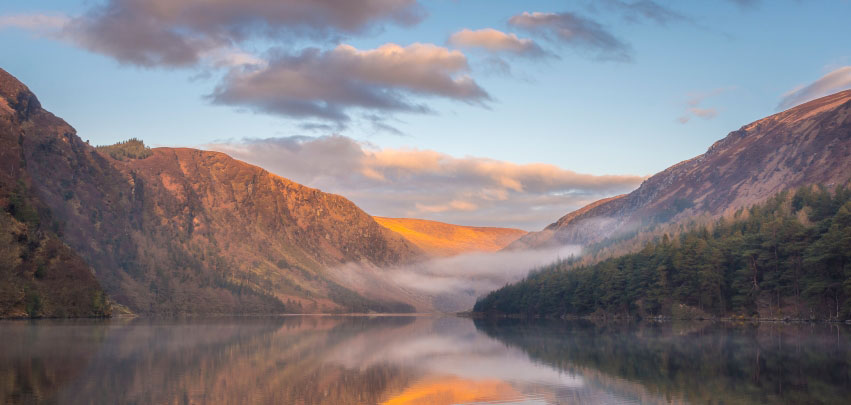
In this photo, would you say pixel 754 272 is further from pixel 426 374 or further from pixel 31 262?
pixel 31 262

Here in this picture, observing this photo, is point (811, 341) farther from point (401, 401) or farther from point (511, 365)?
point (401, 401)

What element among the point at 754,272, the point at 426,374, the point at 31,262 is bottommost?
the point at 426,374

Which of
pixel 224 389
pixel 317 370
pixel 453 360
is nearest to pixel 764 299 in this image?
pixel 453 360

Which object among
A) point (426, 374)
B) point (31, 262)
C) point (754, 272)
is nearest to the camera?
point (426, 374)

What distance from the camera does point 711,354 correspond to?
53.6m

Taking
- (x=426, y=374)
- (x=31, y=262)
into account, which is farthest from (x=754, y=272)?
(x=31, y=262)

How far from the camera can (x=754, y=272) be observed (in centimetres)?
11962

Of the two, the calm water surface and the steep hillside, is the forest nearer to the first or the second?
the calm water surface

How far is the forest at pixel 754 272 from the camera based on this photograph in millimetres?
101625

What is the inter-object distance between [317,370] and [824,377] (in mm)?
29472

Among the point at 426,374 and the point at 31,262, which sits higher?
the point at 31,262

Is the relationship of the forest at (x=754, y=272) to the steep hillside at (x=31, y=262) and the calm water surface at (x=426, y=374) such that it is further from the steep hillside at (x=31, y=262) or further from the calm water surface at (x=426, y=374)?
the steep hillside at (x=31, y=262)

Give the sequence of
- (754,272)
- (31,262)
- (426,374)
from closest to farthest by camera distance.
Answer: (426,374), (754,272), (31,262)

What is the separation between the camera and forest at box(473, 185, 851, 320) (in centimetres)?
10162
